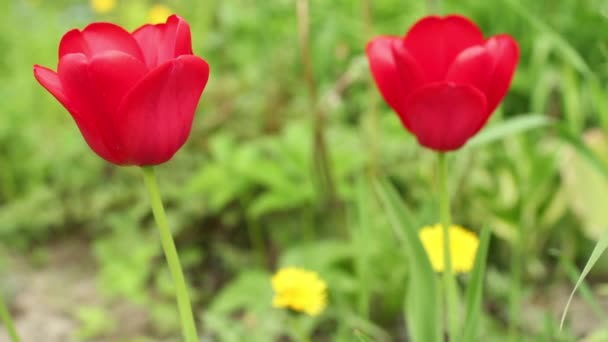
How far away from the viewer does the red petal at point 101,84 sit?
534 mm

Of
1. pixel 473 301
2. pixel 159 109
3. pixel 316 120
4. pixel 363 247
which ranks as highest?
pixel 159 109

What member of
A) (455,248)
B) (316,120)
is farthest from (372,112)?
(455,248)

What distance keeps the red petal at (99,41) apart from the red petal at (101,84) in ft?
0.14

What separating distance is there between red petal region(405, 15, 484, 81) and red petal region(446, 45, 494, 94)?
0.13 feet

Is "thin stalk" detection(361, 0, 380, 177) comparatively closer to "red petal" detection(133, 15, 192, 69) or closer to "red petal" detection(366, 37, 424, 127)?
"red petal" detection(366, 37, 424, 127)

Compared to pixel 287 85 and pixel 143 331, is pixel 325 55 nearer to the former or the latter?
pixel 287 85

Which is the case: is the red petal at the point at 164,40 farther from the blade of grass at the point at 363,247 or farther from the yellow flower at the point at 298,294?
the blade of grass at the point at 363,247

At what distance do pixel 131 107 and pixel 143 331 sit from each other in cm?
114

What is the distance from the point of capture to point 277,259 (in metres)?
1.75

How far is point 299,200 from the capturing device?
1.55 metres

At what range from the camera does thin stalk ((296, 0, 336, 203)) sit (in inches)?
49.9

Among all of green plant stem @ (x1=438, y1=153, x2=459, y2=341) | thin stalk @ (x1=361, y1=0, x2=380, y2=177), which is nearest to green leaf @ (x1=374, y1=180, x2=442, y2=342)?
green plant stem @ (x1=438, y1=153, x2=459, y2=341)

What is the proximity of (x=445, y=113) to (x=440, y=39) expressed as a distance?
9cm

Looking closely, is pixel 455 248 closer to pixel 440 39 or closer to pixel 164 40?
pixel 440 39
